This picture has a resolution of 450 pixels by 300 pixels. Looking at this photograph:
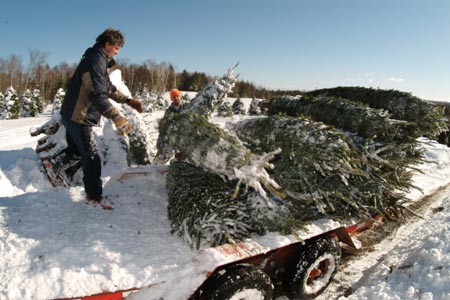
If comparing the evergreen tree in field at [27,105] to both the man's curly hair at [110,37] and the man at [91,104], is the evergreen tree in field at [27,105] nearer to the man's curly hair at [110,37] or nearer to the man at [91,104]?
the man at [91,104]

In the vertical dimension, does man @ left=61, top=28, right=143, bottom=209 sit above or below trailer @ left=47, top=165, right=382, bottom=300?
above

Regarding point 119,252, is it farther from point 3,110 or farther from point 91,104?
point 3,110

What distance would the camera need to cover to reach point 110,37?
12.0 ft

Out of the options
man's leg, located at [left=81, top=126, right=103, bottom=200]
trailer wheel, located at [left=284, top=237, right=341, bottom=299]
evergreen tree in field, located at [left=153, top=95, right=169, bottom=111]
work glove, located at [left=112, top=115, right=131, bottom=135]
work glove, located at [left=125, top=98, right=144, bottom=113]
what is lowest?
trailer wheel, located at [left=284, top=237, right=341, bottom=299]

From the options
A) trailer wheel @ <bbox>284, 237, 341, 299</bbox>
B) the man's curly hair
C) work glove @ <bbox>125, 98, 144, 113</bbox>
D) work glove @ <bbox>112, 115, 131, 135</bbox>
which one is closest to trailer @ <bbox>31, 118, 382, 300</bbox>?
trailer wheel @ <bbox>284, 237, 341, 299</bbox>

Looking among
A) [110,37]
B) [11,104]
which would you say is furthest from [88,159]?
[11,104]

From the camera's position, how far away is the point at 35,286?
232cm

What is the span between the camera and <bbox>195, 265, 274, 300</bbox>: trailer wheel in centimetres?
247

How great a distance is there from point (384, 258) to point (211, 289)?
2900 millimetres

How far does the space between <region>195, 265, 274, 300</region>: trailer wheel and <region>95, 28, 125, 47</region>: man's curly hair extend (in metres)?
2.84

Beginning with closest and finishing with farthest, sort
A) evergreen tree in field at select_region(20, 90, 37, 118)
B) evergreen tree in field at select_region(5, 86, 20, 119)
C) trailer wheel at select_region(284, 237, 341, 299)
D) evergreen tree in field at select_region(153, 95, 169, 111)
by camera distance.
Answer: trailer wheel at select_region(284, 237, 341, 299) → evergreen tree in field at select_region(5, 86, 20, 119) → evergreen tree in field at select_region(20, 90, 37, 118) → evergreen tree in field at select_region(153, 95, 169, 111)

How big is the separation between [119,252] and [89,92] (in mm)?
1880

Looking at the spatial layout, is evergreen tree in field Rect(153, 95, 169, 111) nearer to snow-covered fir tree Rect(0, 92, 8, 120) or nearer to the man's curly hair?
snow-covered fir tree Rect(0, 92, 8, 120)

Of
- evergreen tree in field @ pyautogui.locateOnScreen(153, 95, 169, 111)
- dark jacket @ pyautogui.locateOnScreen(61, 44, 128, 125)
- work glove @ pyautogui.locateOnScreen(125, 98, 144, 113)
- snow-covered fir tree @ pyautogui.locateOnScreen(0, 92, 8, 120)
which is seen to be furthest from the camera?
evergreen tree in field @ pyautogui.locateOnScreen(153, 95, 169, 111)
